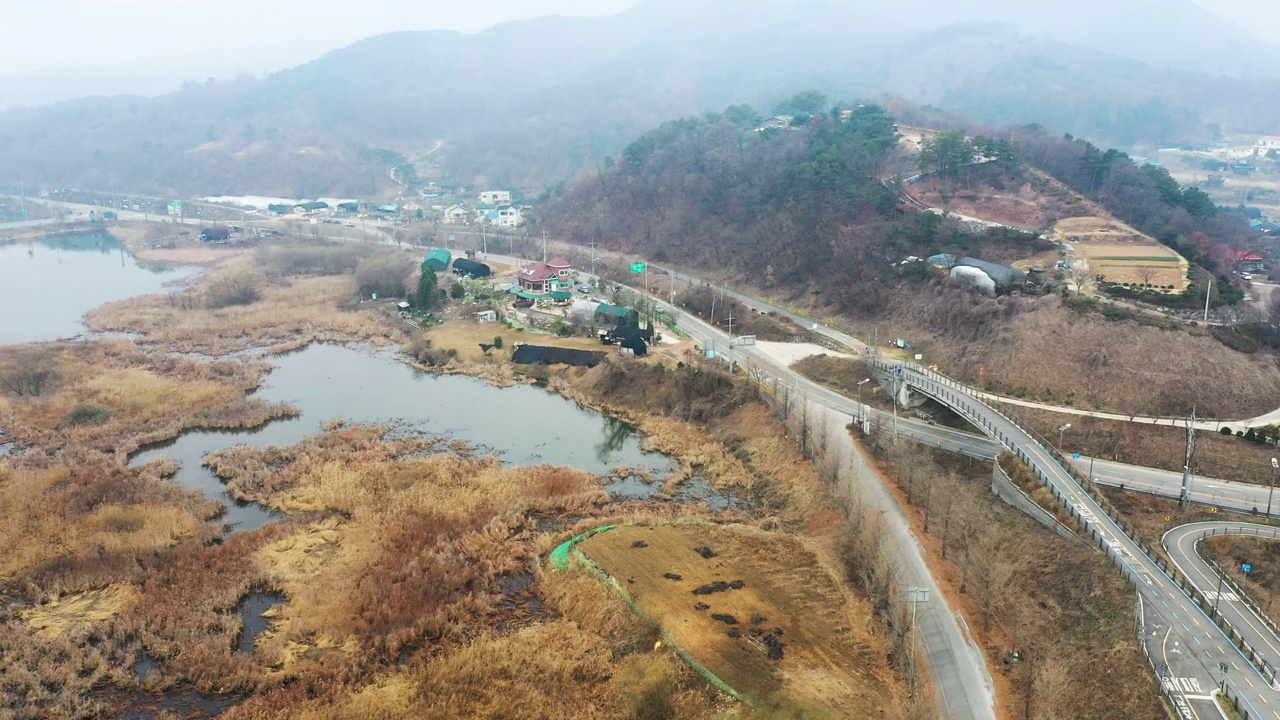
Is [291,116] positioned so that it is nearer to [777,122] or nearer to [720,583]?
[777,122]

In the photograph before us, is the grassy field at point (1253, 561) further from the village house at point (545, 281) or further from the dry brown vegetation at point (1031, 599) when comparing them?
the village house at point (545, 281)

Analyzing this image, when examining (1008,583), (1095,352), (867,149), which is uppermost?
(867,149)

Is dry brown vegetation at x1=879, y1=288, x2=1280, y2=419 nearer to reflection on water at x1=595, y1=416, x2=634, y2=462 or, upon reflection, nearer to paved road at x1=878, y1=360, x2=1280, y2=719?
paved road at x1=878, y1=360, x2=1280, y2=719

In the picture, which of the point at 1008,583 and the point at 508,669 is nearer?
the point at 508,669

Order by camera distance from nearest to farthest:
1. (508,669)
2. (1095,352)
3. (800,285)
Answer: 1. (508,669)
2. (1095,352)
3. (800,285)

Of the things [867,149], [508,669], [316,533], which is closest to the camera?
[508,669]

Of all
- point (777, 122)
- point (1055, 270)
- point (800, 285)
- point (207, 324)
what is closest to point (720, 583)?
point (1055, 270)

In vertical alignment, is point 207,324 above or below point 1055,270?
below

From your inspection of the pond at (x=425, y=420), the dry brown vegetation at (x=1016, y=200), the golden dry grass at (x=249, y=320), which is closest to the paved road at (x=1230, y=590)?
the pond at (x=425, y=420)
